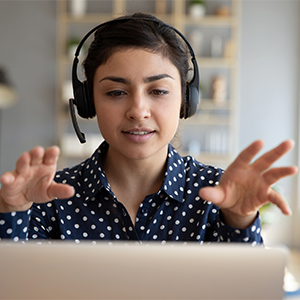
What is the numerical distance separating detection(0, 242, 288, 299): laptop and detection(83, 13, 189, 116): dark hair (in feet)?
2.30

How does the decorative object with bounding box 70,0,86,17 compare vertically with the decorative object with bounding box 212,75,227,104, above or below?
above

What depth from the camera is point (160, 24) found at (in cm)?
115

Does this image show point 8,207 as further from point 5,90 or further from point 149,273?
point 5,90

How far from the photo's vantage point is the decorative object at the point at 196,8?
3.74 m

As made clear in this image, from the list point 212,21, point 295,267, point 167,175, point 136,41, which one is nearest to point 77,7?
point 212,21

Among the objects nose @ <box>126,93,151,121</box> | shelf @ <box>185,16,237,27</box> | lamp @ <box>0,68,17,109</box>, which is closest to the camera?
nose @ <box>126,93,151,121</box>

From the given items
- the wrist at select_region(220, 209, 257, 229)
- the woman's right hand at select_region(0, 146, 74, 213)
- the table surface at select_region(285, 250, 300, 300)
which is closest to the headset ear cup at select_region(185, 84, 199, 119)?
the wrist at select_region(220, 209, 257, 229)

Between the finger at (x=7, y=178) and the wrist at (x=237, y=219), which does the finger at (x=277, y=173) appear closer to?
the wrist at (x=237, y=219)

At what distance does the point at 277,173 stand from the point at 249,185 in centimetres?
6

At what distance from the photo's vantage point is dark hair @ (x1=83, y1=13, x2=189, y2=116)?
42.6 inches

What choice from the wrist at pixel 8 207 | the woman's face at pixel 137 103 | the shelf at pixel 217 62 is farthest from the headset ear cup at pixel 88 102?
the shelf at pixel 217 62

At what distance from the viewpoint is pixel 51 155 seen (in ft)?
2.38

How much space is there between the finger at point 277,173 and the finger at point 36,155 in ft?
1.35

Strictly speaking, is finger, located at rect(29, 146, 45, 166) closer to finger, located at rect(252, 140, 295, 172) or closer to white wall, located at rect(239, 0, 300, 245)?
finger, located at rect(252, 140, 295, 172)
